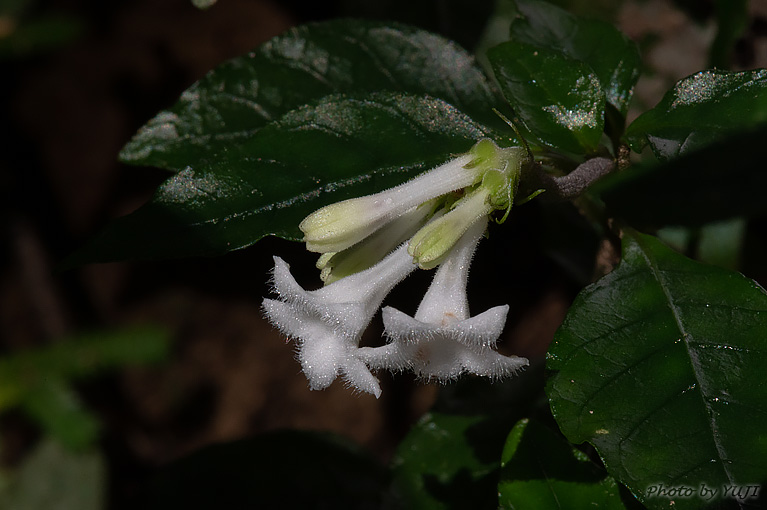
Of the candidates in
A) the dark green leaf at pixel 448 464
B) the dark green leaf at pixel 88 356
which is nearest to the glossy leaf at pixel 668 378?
the dark green leaf at pixel 448 464

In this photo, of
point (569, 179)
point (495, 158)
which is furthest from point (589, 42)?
point (495, 158)

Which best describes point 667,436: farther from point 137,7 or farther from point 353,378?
point 137,7

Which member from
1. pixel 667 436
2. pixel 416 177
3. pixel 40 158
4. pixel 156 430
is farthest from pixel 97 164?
pixel 667 436

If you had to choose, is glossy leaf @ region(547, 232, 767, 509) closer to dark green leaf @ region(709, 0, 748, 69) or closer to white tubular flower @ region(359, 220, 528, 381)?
white tubular flower @ region(359, 220, 528, 381)

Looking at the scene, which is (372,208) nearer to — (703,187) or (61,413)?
(703,187)

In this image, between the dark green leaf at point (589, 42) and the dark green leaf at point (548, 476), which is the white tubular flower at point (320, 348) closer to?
the dark green leaf at point (548, 476)
